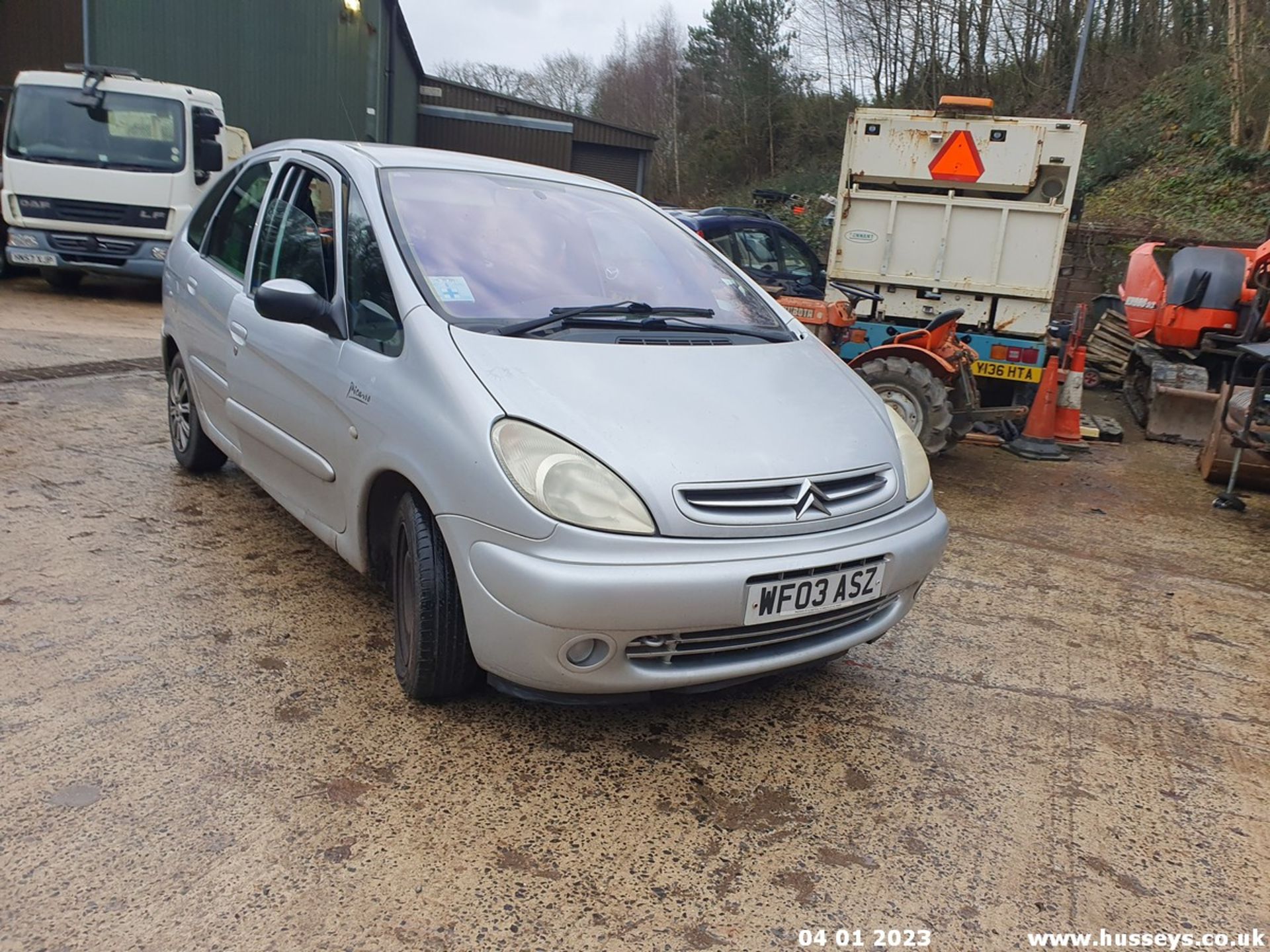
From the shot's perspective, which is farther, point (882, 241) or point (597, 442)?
point (882, 241)

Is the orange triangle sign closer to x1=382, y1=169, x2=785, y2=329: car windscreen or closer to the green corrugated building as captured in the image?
x1=382, y1=169, x2=785, y2=329: car windscreen

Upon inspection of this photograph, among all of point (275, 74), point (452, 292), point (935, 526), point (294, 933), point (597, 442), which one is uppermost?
point (275, 74)

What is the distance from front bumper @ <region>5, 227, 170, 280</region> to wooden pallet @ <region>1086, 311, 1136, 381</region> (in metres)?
10.6

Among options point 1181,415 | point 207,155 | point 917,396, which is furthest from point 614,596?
point 207,155

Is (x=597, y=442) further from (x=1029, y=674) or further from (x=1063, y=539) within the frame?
(x=1063, y=539)

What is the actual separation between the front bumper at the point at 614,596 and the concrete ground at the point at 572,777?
344 millimetres

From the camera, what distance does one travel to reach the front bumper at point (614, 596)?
246 centimetres

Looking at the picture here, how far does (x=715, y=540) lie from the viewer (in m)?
2.56

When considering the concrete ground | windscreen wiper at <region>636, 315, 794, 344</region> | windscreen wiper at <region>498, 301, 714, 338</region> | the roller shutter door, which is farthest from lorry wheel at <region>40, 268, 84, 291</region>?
the roller shutter door

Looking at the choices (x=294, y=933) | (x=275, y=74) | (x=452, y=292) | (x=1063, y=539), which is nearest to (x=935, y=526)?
(x=452, y=292)

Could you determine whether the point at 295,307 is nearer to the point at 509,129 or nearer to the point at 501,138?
the point at 509,129

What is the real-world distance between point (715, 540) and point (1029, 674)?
1.71 m

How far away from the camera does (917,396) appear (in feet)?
20.8

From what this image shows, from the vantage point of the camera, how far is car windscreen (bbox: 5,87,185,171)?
11.0 m
